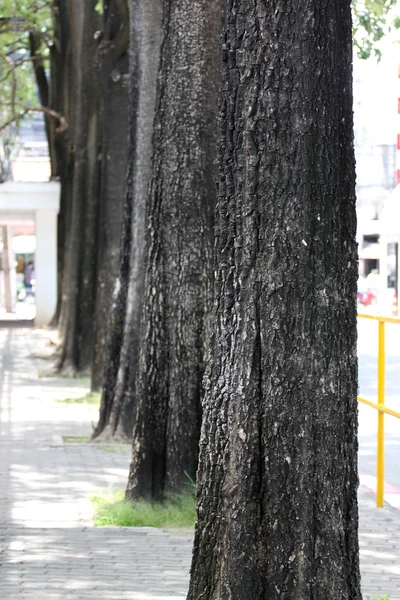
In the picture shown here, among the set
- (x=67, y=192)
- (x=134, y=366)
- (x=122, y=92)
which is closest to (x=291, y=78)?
(x=134, y=366)

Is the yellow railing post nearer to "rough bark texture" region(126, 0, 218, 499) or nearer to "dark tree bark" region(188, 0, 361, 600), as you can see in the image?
"rough bark texture" region(126, 0, 218, 499)

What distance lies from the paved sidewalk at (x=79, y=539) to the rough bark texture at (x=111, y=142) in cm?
349

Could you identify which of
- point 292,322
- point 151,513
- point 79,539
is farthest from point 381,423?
point 292,322

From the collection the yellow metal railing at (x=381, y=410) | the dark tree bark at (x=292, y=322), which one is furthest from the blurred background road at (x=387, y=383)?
the dark tree bark at (x=292, y=322)

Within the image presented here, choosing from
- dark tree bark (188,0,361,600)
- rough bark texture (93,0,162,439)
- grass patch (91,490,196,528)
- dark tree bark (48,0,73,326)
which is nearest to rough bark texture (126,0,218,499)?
grass patch (91,490,196,528)

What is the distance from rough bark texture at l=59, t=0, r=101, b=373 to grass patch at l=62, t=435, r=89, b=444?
6.66m

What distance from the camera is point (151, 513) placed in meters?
8.66

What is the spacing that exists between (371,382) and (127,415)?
3280 millimetres

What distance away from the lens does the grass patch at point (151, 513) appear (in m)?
8.48

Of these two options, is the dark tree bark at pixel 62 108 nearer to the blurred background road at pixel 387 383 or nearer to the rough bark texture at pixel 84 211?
the rough bark texture at pixel 84 211

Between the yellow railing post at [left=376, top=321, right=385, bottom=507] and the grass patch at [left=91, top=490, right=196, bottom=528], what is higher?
the yellow railing post at [left=376, top=321, right=385, bottom=507]

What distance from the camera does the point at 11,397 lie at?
56.4 feet

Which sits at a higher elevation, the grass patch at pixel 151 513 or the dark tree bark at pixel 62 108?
the dark tree bark at pixel 62 108

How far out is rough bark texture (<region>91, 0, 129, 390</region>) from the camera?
1634cm
